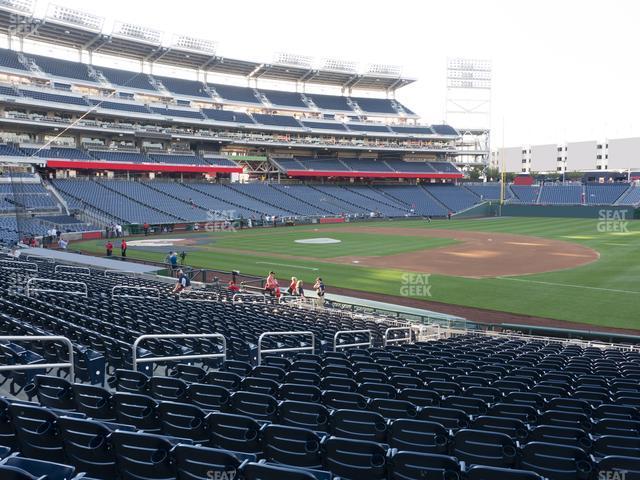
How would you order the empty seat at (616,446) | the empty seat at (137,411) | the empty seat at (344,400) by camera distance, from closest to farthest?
the empty seat at (616,446) → the empty seat at (137,411) → the empty seat at (344,400)

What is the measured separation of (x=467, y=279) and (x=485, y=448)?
28182 mm

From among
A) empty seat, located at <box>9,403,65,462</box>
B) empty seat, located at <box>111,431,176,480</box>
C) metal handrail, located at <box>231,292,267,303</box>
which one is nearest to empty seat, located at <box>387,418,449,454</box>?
empty seat, located at <box>111,431,176,480</box>

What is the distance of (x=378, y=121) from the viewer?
99875 mm

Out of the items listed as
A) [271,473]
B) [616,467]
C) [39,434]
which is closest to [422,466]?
[271,473]

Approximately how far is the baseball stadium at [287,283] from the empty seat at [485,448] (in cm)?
2

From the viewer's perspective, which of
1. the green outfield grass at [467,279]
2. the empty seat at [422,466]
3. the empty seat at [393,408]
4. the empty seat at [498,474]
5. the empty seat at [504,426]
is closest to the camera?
the empty seat at [498,474]

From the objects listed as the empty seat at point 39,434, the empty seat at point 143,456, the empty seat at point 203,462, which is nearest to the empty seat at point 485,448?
the empty seat at point 203,462

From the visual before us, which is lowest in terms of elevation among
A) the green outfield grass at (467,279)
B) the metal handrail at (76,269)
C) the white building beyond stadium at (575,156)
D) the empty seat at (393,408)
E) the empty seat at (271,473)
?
the green outfield grass at (467,279)

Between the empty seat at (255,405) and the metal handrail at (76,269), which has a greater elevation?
the empty seat at (255,405)

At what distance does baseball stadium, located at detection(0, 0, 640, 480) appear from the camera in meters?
4.93

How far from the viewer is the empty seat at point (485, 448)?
491 centimetres

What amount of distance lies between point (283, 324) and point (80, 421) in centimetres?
1117

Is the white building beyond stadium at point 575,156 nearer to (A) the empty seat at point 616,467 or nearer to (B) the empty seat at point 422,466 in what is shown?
(A) the empty seat at point 616,467

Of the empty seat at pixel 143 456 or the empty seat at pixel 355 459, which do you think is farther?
the empty seat at pixel 355 459
